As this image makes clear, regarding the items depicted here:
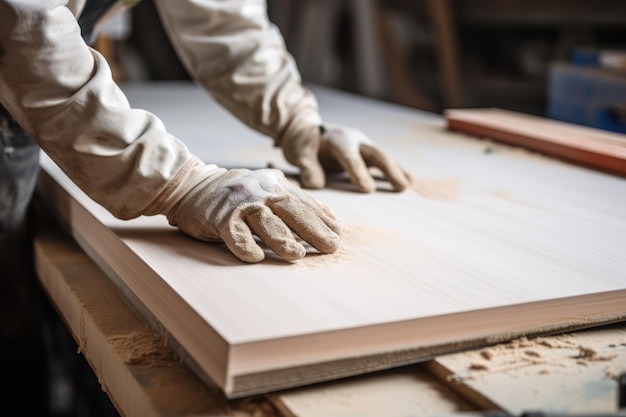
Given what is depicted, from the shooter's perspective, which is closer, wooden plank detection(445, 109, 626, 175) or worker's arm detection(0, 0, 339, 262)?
worker's arm detection(0, 0, 339, 262)

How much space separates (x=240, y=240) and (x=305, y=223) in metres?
0.11

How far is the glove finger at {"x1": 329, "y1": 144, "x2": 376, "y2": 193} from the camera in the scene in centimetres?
166

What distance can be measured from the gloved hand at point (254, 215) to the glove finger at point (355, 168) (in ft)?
1.29

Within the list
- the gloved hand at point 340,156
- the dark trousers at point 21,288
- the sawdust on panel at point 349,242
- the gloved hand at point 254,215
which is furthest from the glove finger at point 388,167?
the dark trousers at point 21,288

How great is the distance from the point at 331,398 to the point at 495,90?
358cm

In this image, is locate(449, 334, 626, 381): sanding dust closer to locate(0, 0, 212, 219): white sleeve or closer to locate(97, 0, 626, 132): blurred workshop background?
locate(0, 0, 212, 219): white sleeve

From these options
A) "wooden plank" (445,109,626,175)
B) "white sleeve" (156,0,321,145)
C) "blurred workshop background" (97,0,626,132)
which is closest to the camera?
"white sleeve" (156,0,321,145)

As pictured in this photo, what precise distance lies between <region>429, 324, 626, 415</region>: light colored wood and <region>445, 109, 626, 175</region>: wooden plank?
99 centimetres

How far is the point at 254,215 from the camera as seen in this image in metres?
1.20

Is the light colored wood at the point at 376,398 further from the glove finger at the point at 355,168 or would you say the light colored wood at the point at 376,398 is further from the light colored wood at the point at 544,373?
the glove finger at the point at 355,168

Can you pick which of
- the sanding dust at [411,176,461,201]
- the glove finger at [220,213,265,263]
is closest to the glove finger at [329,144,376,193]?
the sanding dust at [411,176,461,201]

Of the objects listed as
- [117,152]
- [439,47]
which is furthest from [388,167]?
[439,47]

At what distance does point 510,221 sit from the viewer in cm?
149

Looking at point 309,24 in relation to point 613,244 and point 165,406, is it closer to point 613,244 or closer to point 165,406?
point 613,244
